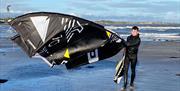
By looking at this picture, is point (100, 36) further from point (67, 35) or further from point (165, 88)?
point (165, 88)

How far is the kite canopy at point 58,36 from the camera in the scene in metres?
11.0

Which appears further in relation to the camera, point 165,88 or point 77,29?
point 165,88

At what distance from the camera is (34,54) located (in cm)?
1116

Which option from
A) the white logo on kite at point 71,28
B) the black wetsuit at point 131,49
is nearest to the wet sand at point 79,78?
the black wetsuit at point 131,49

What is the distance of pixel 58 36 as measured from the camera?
1112cm

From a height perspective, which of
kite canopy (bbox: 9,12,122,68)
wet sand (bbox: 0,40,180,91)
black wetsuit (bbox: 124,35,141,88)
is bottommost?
wet sand (bbox: 0,40,180,91)

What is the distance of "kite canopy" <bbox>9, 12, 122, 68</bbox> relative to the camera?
11.0 m

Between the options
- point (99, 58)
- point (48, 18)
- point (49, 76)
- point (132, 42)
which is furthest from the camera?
point (49, 76)

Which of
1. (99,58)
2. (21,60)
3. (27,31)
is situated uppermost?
(27,31)

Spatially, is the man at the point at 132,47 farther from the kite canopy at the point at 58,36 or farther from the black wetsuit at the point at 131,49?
the kite canopy at the point at 58,36

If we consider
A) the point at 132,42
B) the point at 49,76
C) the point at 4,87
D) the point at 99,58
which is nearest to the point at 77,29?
the point at 99,58

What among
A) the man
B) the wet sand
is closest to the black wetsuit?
the man

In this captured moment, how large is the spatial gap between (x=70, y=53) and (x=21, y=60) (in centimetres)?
1279

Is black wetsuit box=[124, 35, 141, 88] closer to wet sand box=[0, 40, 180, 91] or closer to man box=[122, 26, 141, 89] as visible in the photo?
man box=[122, 26, 141, 89]
